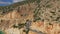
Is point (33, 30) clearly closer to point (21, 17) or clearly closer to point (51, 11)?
point (51, 11)

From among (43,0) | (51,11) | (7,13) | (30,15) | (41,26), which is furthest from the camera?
(43,0)

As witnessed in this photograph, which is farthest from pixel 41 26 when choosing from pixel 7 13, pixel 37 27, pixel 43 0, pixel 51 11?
pixel 43 0

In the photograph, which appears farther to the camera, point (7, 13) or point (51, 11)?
point (7, 13)

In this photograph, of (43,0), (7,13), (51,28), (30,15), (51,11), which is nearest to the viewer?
(51,28)

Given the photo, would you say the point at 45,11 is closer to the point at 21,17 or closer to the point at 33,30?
the point at 21,17

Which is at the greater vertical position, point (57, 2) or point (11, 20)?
point (57, 2)

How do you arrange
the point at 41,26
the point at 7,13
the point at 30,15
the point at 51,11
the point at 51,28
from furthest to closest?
the point at 7,13 < the point at 30,15 < the point at 51,11 < the point at 41,26 < the point at 51,28

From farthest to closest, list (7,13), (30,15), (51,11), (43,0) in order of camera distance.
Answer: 1. (43,0)
2. (7,13)
3. (30,15)
4. (51,11)

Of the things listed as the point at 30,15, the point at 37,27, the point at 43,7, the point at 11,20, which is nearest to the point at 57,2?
the point at 43,7

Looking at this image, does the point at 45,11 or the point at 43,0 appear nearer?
the point at 45,11
